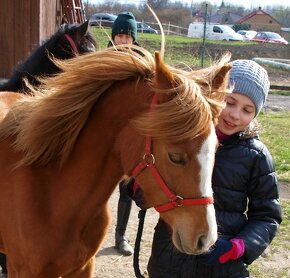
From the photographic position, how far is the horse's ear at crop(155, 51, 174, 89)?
1.80m

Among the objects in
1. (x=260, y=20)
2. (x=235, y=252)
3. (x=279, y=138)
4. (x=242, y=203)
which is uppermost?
(x=242, y=203)

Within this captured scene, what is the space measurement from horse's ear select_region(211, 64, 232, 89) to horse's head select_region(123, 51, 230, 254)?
13 centimetres

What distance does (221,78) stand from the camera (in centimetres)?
201

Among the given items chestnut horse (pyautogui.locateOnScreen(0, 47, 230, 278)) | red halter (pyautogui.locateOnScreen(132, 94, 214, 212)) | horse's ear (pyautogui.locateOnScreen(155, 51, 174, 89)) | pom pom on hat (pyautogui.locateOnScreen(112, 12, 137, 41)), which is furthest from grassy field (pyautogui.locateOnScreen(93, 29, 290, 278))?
red halter (pyautogui.locateOnScreen(132, 94, 214, 212))

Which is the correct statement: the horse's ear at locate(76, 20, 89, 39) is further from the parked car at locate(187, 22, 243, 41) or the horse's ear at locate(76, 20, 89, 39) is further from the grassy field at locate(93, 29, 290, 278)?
the parked car at locate(187, 22, 243, 41)

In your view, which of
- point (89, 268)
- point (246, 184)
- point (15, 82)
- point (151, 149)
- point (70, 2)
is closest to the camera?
point (151, 149)

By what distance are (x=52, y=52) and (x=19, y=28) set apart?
3331 millimetres

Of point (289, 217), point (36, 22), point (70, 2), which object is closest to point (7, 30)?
point (36, 22)

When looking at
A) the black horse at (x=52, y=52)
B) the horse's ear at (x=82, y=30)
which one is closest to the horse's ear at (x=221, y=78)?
the black horse at (x=52, y=52)

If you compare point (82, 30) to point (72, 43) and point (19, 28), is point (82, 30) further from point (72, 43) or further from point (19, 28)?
point (19, 28)

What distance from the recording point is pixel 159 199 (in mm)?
1917

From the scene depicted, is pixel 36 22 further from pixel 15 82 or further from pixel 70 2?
pixel 15 82

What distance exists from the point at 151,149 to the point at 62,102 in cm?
51

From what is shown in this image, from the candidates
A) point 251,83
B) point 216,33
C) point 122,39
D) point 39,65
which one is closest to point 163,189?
point 251,83
